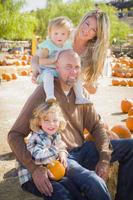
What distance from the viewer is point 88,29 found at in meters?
3.67

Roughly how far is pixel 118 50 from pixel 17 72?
799 inches

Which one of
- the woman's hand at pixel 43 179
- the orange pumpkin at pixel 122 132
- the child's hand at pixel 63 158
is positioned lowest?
the orange pumpkin at pixel 122 132

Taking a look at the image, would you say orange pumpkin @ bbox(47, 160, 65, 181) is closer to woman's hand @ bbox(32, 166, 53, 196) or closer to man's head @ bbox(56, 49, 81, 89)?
woman's hand @ bbox(32, 166, 53, 196)

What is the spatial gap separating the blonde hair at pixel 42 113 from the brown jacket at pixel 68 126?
0.10 meters

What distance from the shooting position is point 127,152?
3.32m

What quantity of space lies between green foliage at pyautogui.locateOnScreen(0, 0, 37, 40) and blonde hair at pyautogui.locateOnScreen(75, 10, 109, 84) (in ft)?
68.7

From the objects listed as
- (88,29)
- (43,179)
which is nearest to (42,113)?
(43,179)

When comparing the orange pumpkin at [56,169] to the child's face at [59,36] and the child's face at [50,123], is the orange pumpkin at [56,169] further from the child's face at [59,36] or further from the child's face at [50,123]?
the child's face at [59,36]

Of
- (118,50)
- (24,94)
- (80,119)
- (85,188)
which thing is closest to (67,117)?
(80,119)

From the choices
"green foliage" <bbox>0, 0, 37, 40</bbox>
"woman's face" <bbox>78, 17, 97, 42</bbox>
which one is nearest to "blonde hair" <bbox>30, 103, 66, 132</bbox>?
"woman's face" <bbox>78, 17, 97, 42</bbox>

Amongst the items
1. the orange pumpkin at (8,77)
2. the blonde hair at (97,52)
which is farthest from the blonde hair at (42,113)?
the orange pumpkin at (8,77)

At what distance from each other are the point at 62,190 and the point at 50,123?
0.44 metres

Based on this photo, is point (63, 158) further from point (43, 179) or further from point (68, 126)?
point (68, 126)

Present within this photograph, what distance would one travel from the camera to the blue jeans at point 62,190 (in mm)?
2873
